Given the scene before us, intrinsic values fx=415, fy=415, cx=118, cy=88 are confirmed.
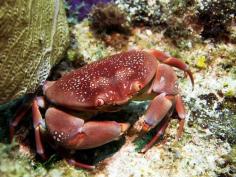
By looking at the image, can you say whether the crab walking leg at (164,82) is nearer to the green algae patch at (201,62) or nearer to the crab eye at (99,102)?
the crab eye at (99,102)

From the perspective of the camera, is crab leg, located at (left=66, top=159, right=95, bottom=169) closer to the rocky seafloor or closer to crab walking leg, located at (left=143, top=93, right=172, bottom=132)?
the rocky seafloor

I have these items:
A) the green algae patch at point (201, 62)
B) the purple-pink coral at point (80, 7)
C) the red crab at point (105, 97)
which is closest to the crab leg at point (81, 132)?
the red crab at point (105, 97)

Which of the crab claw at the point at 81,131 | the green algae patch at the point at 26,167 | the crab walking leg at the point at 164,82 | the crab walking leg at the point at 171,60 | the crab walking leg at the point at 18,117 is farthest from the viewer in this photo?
the crab walking leg at the point at 171,60

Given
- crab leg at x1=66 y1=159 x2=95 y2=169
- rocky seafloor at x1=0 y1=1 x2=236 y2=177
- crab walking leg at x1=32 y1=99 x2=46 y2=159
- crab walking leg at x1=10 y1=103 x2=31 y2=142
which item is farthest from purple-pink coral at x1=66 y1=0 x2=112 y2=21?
crab leg at x1=66 y1=159 x2=95 y2=169

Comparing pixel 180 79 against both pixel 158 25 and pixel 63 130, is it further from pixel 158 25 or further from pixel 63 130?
Answer: pixel 63 130

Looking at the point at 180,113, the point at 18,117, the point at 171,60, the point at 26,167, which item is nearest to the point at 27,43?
the point at 18,117

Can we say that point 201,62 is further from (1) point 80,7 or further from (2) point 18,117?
(2) point 18,117
